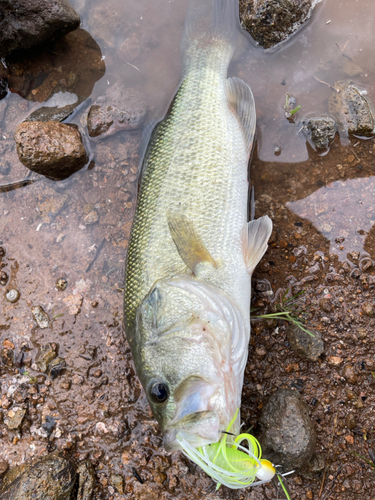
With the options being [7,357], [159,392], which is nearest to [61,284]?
[7,357]

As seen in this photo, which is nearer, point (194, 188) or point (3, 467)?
point (194, 188)

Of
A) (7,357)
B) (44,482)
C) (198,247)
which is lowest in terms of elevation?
(44,482)

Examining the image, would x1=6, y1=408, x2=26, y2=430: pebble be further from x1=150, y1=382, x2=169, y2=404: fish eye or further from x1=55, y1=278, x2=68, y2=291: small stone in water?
x1=150, y1=382, x2=169, y2=404: fish eye

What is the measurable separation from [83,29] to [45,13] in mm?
622

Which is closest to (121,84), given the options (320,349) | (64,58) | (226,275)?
(64,58)

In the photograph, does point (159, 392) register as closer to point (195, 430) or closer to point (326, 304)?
point (195, 430)

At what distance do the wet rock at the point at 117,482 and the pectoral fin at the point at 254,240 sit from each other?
7.69ft

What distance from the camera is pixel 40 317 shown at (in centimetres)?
361

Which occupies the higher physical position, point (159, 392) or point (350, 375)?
point (159, 392)

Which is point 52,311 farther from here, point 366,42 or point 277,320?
point 366,42

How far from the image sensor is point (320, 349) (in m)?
3.27

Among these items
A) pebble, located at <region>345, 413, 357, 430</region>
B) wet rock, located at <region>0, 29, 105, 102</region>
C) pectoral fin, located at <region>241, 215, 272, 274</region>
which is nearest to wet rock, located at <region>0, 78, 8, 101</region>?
wet rock, located at <region>0, 29, 105, 102</region>

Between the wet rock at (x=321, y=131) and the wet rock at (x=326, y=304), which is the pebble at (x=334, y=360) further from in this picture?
the wet rock at (x=321, y=131)

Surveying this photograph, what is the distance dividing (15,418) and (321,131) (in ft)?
14.2
